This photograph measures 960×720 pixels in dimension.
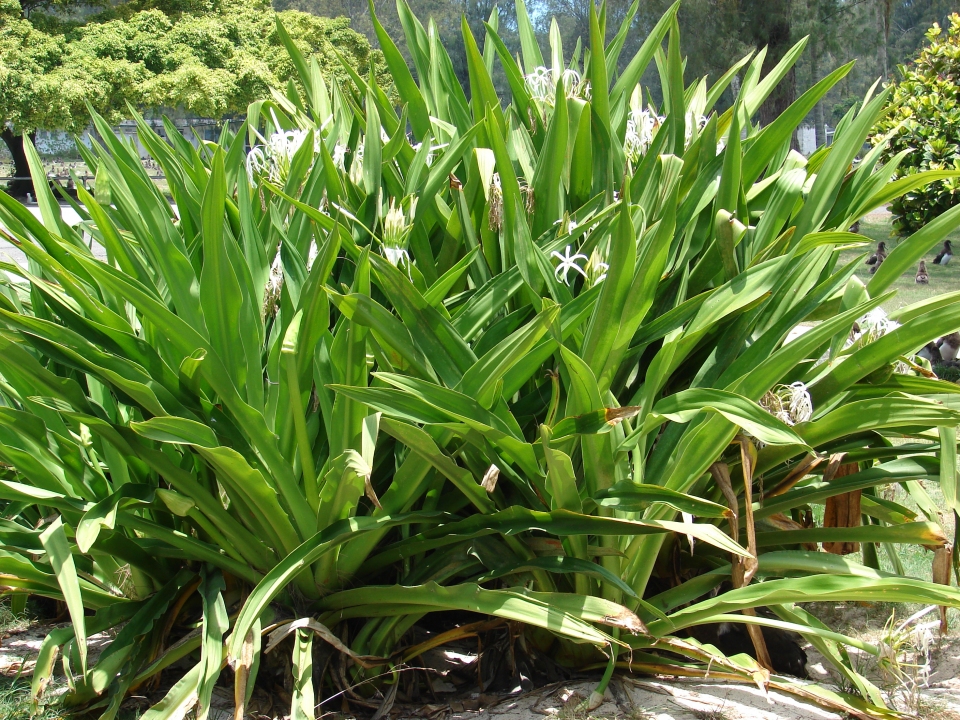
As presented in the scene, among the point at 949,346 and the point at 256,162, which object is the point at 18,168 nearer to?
the point at 949,346

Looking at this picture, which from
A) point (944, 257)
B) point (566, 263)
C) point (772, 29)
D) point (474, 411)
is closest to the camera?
point (474, 411)

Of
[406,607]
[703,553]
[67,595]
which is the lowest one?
[703,553]

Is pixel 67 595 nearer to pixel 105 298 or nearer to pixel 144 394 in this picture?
pixel 144 394

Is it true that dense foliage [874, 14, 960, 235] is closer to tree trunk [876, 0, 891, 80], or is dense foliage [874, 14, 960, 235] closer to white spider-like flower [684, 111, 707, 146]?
white spider-like flower [684, 111, 707, 146]

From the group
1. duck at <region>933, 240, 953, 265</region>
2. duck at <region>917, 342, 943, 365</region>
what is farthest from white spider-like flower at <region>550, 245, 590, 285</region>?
duck at <region>933, 240, 953, 265</region>

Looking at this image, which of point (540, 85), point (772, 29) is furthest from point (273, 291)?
point (772, 29)

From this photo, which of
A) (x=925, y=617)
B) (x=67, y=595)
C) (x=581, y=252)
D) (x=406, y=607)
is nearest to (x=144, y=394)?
(x=67, y=595)

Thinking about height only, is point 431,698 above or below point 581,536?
below

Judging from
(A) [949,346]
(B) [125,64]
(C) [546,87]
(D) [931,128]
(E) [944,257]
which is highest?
(B) [125,64]
